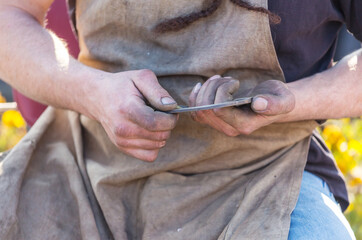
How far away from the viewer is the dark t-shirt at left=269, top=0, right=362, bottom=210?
3.55 ft

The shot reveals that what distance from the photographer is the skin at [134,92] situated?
3.08ft

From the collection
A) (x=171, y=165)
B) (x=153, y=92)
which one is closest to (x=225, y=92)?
(x=153, y=92)

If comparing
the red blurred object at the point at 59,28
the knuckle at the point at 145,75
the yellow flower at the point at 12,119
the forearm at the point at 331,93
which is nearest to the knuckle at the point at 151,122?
the knuckle at the point at 145,75

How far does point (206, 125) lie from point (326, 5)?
0.37 m

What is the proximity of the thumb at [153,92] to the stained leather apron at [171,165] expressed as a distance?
13 cm

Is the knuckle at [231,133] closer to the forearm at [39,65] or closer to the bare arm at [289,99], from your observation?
the bare arm at [289,99]

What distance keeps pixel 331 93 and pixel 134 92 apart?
1.51 feet

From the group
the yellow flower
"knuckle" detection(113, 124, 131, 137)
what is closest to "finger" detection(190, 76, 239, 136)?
"knuckle" detection(113, 124, 131, 137)

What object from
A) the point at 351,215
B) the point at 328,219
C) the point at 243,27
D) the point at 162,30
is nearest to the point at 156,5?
the point at 162,30

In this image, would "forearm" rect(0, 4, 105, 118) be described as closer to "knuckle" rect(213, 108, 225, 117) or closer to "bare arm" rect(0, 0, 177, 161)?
"bare arm" rect(0, 0, 177, 161)

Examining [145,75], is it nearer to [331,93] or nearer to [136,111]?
[136,111]

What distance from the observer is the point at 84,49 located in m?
1.21

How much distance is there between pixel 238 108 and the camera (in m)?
0.97

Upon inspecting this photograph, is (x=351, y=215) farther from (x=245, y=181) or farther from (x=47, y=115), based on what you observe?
(x=47, y=115)
